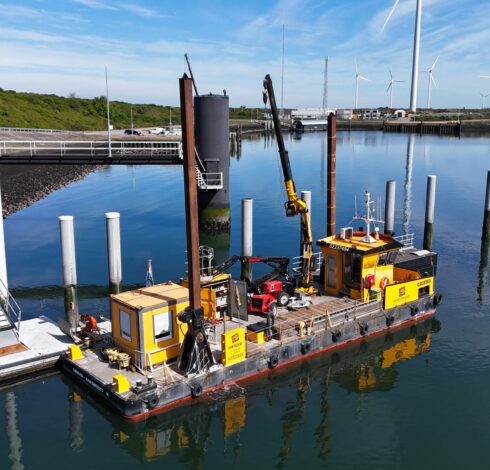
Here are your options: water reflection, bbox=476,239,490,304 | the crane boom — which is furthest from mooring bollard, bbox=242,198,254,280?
water reflection, bbox=476,239,490,304

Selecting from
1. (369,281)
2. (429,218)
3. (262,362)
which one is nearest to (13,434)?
(262,362)

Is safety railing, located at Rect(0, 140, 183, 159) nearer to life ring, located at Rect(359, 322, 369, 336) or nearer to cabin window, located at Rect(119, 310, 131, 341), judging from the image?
life ring, located at Rect(359, 322, 369, 336)

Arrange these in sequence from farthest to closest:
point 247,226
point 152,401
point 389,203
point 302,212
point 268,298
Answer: point 389,203 → point 247,226 → point 302,212 → point 268,298 → point 152,401

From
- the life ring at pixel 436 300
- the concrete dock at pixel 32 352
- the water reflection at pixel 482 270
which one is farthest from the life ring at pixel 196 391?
the water reflection at pixel 482 270

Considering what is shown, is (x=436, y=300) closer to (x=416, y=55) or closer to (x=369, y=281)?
(x=369, y=281)

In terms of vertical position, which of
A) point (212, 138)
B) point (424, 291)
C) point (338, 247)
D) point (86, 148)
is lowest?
point (424, 291)

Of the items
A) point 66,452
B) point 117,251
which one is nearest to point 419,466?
point 66,452

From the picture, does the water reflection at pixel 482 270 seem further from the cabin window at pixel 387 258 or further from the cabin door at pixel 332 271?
the cabin door at pixel 332 271

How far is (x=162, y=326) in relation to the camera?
19.6 meters

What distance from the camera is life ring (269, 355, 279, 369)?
2145cm

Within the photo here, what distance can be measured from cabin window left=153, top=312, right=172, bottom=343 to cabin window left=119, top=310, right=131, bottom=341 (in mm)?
968

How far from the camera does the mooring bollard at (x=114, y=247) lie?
27.4 m

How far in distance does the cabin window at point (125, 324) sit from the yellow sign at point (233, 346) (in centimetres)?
340

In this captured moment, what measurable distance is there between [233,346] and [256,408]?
7.70 feet
